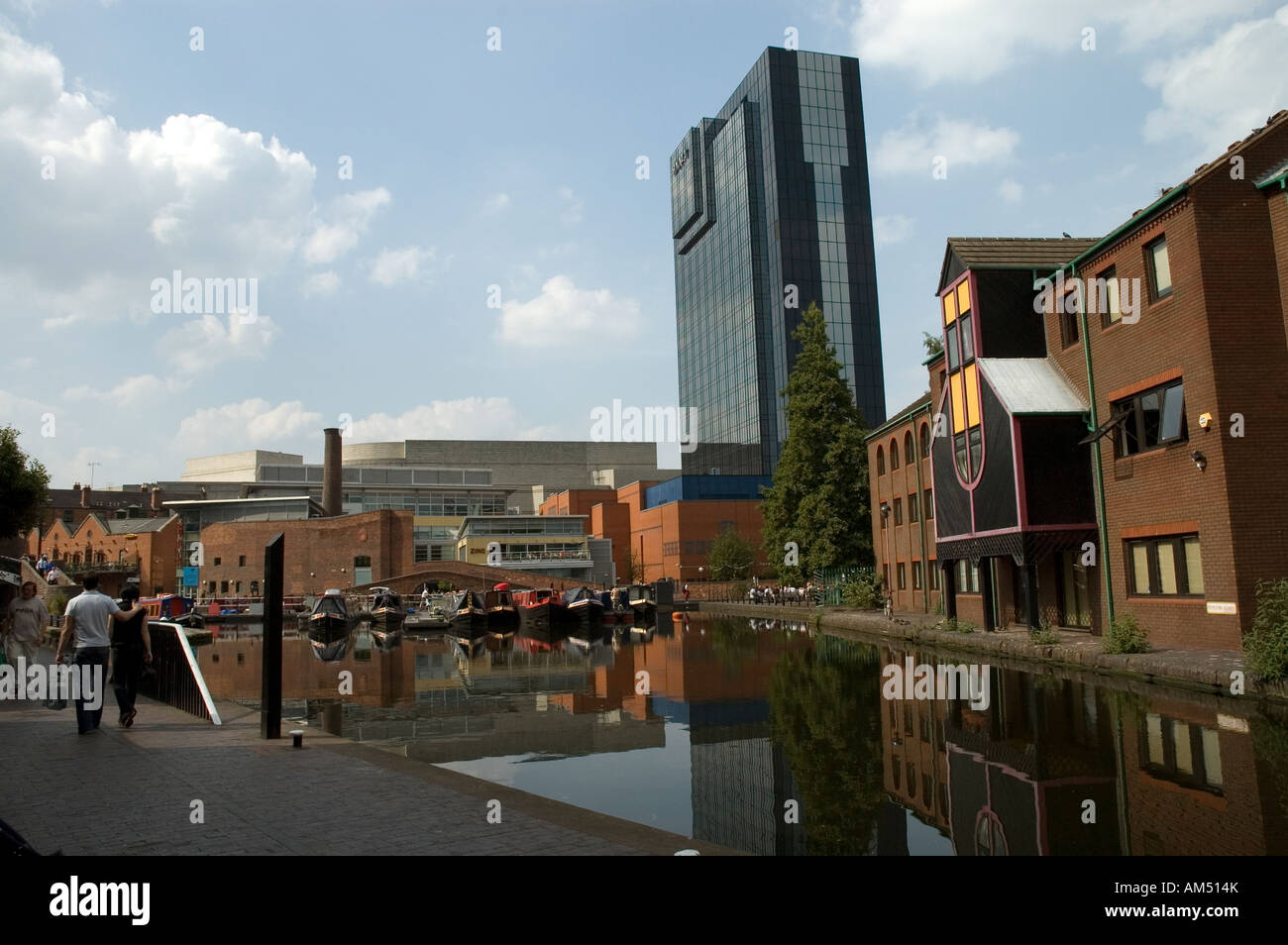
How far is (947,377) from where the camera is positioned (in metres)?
26.7

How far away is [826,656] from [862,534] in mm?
24506

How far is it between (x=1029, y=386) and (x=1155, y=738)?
13868 millimetres

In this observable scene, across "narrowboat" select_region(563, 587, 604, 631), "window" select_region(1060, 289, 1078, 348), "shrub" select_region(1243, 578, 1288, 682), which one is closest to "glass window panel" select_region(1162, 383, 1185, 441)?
"window" select_region(1060, 289, 1078, 348)

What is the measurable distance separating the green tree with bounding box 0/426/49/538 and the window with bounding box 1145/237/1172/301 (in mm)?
40826

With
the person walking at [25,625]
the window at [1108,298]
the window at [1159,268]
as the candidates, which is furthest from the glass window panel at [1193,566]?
the person walking at [25,625]

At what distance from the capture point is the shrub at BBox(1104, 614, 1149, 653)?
17641 mm

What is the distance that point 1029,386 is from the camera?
75.5 feet

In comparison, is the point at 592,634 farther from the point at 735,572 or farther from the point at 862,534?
the point at 735,572

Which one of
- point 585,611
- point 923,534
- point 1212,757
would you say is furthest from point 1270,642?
point 585,611

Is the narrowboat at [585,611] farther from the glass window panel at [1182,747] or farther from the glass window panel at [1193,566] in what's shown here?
the glass window panel at [1182,747]

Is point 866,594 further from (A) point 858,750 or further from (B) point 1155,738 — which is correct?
(A) point 858,750

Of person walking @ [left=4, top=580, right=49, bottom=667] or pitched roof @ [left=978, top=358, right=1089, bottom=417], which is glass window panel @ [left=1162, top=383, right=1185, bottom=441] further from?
person walking @ [left=4, top=580, right=49, bottom=667]

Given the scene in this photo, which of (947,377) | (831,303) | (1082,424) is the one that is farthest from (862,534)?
(831,303)

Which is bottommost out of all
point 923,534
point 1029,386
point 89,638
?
point 89,638
